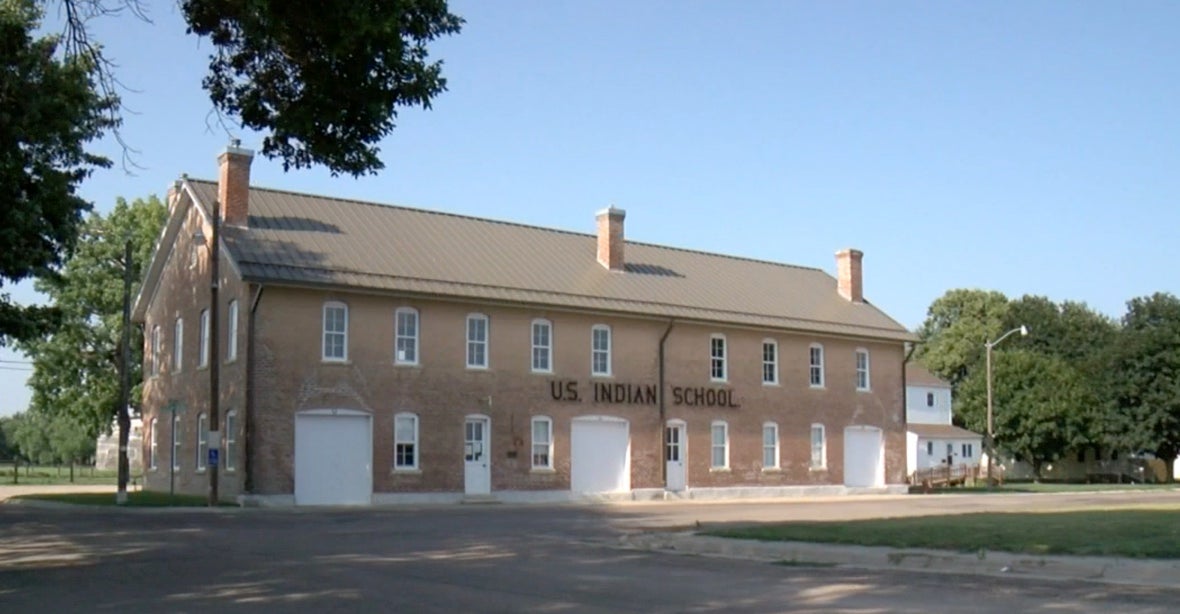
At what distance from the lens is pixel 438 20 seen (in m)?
13.0

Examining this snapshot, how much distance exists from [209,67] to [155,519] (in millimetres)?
14485

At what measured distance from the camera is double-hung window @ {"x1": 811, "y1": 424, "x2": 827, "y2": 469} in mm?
45612

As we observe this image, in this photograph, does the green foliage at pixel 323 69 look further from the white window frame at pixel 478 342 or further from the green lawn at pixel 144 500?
the white window frame at pixel 478 342

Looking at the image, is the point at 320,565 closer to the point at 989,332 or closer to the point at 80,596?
the point at 80,596

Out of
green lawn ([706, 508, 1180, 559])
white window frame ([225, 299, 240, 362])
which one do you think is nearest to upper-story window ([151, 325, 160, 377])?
white window frame ([225, 299, 240, 362])

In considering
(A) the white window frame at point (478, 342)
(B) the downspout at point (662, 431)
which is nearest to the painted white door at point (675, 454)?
(B) the downspout at point (662, 431)

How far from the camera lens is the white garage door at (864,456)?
153 ft

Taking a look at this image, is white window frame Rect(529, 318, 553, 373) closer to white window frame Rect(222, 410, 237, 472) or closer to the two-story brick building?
the two-story brick building

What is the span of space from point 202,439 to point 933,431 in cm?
4524

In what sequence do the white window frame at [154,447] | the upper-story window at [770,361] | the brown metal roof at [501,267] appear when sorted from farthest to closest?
the upper-story window at [770,361] → the white window frame at [154,447] → the brown metal roof at [501,267]

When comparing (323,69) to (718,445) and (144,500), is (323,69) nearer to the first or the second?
(144,500)

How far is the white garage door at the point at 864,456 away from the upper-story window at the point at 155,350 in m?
24.4

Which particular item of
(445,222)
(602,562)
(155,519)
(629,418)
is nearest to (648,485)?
(629,418)

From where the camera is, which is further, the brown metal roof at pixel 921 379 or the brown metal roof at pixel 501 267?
the brown metal roof at pixel 921 379
